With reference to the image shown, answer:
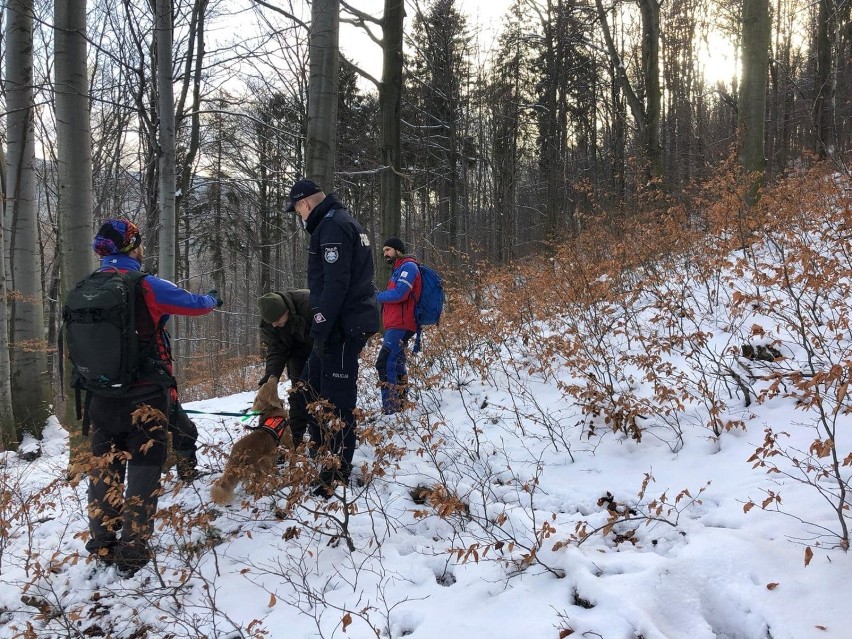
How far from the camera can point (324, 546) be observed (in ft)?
9.72

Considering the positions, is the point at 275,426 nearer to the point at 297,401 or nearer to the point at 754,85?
the point at 297,401

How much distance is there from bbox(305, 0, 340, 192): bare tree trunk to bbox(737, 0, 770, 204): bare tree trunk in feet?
22.9

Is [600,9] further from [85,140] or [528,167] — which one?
[85,140]

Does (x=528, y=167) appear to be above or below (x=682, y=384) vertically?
above

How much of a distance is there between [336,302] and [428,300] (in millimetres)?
1745

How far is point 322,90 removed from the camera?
481cm

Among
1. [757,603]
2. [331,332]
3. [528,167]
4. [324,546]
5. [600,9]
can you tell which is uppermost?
[600,9]

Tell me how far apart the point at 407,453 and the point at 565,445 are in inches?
50.3

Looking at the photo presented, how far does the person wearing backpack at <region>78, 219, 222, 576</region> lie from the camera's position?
9.39 ft

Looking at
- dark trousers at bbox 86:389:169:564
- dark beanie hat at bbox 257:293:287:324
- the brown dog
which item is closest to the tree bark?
dark beanie hat at bbox 257:293:287:324

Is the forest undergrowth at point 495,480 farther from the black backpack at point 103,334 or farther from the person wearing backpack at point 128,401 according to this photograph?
the black backpack at point 103,334

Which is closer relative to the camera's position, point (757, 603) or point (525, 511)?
point (757, 603)

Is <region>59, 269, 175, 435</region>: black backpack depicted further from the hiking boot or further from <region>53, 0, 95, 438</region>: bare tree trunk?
<region>53, 0, 95, 438</region>: bare tree trunk

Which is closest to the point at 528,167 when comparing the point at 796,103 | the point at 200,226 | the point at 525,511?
the point at 796,103
